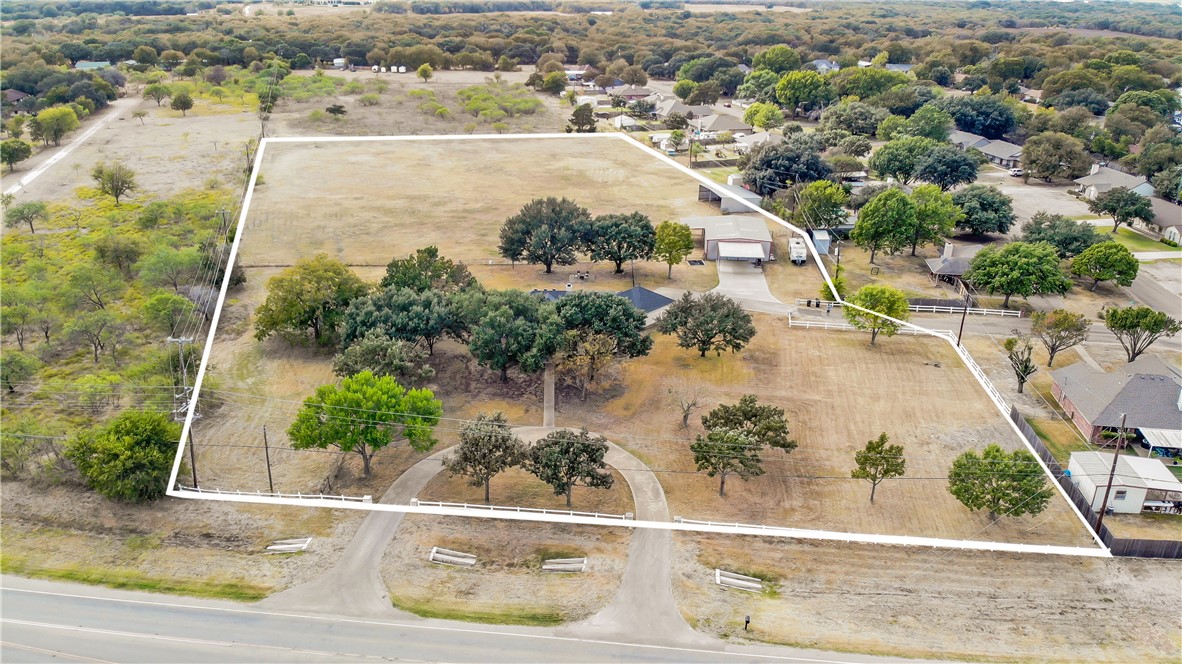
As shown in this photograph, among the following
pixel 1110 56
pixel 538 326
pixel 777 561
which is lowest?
pixel 777 561

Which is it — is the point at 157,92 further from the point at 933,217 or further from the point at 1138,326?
the point at 1138,326

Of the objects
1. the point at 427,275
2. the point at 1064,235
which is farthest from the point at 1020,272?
the point at 427,275

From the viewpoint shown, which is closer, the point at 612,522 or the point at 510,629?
the point at 510,629

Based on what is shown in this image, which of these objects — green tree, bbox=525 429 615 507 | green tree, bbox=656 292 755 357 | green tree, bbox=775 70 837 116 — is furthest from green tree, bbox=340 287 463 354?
green tree, bbox=775 70 837 116

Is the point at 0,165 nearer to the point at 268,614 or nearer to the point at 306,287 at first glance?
the point at 306,287

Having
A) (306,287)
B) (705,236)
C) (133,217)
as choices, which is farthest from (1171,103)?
(133,217)

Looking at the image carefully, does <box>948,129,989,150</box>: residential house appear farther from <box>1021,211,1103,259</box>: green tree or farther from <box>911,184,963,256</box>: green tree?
<box>1021,211,1103,259</box>: green tree

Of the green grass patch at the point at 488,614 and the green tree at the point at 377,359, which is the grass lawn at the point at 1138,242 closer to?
the green tree at the point at 377,359
